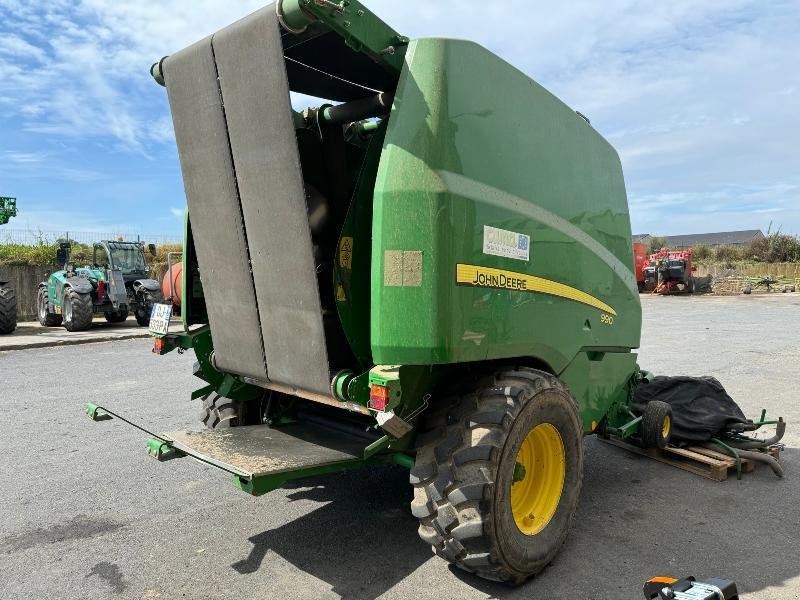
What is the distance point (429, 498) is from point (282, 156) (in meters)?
1.84

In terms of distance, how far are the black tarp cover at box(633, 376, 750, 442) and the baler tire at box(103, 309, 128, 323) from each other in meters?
14.6

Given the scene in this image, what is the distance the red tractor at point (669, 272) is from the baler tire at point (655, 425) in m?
28.2

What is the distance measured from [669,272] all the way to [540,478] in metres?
30.2

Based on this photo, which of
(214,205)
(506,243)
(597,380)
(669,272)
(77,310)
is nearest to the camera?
(506,243)

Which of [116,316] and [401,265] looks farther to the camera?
[116,316]

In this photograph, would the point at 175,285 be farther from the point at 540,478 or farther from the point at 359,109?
the point at 540,478

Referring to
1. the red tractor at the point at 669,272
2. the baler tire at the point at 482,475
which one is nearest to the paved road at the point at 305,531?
the baler tire at the point at 482,475

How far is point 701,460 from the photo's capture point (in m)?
4.68

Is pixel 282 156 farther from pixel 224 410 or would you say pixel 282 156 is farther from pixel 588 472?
pixel 588 472

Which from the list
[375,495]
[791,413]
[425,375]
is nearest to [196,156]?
[425,375]

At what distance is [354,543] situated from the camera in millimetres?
3498

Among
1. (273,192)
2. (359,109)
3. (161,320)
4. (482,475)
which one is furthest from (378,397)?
(161,320)

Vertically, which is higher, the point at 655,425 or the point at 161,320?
the point at 161,320

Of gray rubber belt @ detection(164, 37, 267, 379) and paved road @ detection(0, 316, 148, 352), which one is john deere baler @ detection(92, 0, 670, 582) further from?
paved road @ detection(0, 316, 148, 352)
